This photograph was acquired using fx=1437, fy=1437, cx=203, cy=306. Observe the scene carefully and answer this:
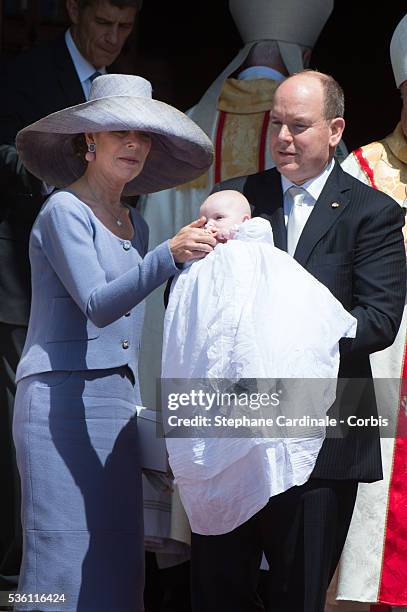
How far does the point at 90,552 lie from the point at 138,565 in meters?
0.16

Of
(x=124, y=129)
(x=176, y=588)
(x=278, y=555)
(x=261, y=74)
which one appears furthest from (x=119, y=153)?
(x=176, y=588)

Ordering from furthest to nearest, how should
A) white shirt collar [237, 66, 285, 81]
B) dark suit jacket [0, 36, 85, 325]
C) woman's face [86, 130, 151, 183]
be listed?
1. white shirt collar [237, 66, 285, 81]
2. dark suit jacket [0, 36, 85, 325]
3. woman's face [86, 130, 151, 183]

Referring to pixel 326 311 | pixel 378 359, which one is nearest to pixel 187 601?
pixel 378 359

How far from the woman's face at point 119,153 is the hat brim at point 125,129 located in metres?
0.05

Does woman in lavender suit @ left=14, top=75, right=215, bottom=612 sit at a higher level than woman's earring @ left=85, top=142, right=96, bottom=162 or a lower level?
lower

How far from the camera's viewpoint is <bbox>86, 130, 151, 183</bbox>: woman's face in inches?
148

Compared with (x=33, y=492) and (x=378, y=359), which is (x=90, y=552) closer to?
(x=33, y=492)

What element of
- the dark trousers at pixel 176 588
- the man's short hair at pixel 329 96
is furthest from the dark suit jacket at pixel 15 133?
the man's short hair at pixel 329 96

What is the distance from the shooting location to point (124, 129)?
12.2ft

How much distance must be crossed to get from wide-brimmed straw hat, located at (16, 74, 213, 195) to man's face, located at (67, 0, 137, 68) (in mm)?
1014

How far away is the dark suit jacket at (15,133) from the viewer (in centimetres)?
487

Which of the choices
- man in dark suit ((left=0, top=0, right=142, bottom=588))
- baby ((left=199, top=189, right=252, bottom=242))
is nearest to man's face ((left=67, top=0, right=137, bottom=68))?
man in dark suit ((left=0, top=0, right=142, bottom=588))

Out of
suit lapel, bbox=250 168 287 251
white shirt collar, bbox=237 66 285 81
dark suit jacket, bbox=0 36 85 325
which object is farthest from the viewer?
white shirt collar, bbox=237 66 285 81

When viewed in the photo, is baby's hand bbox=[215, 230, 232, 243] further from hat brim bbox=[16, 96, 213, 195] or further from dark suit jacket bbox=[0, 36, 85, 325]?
dark suit jacket bbox=[0, 36, 85, 325]
